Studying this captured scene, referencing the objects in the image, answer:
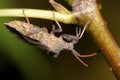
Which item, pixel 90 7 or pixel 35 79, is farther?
pixel 35 79

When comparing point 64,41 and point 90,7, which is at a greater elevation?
point 90,7

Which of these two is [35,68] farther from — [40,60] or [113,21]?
[113,21]

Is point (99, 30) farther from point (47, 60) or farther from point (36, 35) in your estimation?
point (47, 60)

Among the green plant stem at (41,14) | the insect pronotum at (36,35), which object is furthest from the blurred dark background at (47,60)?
the green plant stem at (41,14)

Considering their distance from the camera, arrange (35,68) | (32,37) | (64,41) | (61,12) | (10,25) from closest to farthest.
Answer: (61,12), (10,25), (32,37), (64,41), (35,68)

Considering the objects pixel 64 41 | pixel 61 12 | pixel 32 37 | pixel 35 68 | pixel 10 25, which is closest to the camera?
pixel 61 12

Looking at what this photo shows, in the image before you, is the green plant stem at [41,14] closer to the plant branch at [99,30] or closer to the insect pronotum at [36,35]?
the plant branch at [99,30]

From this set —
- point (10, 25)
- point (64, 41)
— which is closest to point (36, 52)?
point (64, 41)

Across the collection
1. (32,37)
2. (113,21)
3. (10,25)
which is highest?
(10,25)
